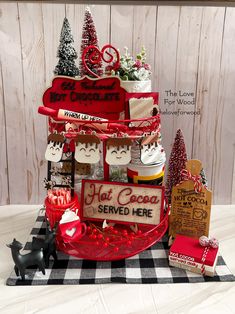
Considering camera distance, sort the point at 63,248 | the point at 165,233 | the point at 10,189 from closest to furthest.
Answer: the point at 63,248 → the point at 165,233 → the point at 10,189

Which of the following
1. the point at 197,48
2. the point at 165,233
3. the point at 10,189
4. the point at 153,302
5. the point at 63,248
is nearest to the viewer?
the point at 153,302

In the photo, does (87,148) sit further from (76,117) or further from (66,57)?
(66,57)

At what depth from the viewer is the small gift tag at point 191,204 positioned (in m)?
1.05

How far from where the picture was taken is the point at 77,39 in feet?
4.09

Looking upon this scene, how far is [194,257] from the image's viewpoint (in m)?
0.95

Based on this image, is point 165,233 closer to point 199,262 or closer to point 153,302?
point 199,262

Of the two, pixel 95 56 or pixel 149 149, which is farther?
pixel 95 56

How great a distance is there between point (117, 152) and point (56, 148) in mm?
167

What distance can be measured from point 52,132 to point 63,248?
0.33 metres

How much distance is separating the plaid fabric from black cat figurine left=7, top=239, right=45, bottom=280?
34mm

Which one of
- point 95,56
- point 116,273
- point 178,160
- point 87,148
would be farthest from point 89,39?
point 116,273

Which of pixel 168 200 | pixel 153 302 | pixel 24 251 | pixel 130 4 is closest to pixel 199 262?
pixel 153 302

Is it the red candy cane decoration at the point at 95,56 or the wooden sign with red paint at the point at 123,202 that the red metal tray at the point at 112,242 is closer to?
the wooden sign with red paint at the point at 123,202

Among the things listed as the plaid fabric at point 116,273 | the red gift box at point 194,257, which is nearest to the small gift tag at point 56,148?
the plaid fabric at point 116,273
